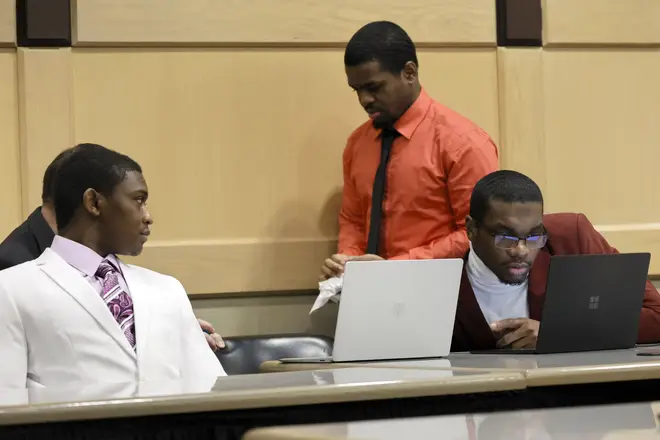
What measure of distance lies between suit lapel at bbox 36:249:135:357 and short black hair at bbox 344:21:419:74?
1353 mm

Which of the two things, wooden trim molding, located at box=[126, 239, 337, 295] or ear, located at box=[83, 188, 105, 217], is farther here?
wooden trim molding, located at box=[126, 239, 337, 295]

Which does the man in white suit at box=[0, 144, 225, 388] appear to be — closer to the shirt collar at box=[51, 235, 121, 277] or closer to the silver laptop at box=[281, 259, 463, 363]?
the shirt collar at box=[51, 235, 121, 277]

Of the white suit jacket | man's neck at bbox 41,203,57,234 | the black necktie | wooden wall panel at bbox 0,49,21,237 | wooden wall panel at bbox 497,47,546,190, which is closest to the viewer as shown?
the white suit jacket

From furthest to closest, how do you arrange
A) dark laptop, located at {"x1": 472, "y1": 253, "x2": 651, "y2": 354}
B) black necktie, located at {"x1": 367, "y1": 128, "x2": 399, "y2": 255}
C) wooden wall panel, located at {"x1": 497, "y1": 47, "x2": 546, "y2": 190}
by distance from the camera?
wooden wall panel, located at {"x1": 497, "y1": 47, "x2": 546, "y2": 190}
black necktie, located at {"x1": 367, "y1": 128, "x2": 399, "y2": 255}
dark laptop, located at {"x1": 472, "y1": 253, "x2": 651, "y2": 354}

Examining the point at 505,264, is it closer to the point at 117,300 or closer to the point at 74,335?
the point at 117,300

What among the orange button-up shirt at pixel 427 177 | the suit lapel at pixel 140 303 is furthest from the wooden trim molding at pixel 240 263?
the suit lapel at pixel 140 303

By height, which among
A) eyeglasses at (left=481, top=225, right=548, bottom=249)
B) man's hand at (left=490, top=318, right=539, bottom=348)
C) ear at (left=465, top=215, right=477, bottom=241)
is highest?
ear at (left=465, top=215, right=477, bottom=241)

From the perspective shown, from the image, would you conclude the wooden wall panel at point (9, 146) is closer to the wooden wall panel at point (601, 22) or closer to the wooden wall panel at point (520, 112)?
the wooden wall panel at point (520, 112)

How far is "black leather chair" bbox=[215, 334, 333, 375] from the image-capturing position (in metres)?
2.76

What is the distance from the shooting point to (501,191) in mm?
2881

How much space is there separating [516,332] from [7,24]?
2.02m

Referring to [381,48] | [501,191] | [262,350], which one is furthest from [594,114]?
[262,350]

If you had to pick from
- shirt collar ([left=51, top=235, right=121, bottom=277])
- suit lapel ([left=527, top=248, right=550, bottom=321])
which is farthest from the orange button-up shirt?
shirt collar ([left=51, top=235, right=121, bottom=277])

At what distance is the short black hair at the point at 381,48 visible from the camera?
3.32 meters
